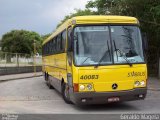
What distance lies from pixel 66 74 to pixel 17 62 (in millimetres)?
32369

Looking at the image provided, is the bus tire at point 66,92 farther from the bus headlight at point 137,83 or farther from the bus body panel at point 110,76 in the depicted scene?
the bus headlight at point 137,83

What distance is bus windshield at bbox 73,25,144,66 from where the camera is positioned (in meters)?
14.3

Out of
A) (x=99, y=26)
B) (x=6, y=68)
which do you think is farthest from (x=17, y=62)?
(x=99, y=26)

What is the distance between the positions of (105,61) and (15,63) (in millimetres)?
33350

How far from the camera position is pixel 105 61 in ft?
46.8

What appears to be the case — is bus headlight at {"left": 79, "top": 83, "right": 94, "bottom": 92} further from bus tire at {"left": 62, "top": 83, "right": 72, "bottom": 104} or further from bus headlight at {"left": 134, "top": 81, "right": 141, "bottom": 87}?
bus tire at {"left": 62, "top": 83, "right": 72, "bottom": 104}

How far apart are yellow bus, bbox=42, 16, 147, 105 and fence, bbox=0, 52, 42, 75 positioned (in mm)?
27066

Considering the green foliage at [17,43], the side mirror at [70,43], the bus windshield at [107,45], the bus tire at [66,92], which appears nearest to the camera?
the bus windshield at [107,45]

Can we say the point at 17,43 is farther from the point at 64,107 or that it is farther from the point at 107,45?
the point at 107,45

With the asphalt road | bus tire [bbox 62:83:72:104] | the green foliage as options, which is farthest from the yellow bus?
the green foliage

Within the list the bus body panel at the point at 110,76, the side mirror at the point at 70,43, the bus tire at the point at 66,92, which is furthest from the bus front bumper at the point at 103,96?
the bus tire at the point at 66,92

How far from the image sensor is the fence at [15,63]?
4259cm

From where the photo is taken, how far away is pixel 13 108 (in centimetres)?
1531

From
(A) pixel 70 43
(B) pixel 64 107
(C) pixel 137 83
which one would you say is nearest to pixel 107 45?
(A) pixel 70 43
